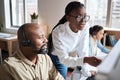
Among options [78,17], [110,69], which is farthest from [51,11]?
[110,69]

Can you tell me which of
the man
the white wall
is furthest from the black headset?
the white wall

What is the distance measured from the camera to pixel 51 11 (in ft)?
12.4

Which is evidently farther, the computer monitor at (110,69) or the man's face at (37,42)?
the man's face at (37,42)

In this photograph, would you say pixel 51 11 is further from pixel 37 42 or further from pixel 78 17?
pixel 37 42

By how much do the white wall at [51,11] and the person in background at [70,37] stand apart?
2.24 metres

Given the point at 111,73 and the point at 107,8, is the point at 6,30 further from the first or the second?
the point at 111,73

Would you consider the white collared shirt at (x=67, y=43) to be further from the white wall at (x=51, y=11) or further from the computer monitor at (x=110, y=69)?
the white wall at (x=51, y=11)

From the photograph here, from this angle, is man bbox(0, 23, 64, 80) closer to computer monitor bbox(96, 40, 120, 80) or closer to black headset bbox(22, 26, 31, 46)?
black headset bbox(22, 26, 31, 46)

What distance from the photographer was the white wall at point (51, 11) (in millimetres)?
3652

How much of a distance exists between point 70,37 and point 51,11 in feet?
8.10

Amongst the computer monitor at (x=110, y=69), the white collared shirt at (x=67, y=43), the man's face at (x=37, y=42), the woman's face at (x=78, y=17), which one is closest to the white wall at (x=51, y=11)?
the white collared shirt at (x=67, y=43)

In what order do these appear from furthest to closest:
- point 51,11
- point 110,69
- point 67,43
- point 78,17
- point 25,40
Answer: point 51,11 < point 67,43 < point 78,17 < point 25,40 < point 110,69

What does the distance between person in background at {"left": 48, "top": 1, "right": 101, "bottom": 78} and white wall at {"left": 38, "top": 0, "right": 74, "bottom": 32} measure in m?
2.24

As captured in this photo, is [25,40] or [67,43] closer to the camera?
[25,40]
